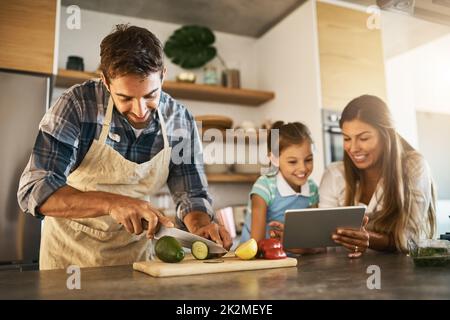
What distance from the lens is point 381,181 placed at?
1.47 m

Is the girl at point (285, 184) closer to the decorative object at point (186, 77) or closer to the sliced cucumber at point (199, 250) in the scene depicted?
the sliced cucumber at point (199, 250)

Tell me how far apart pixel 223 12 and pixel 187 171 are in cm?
154

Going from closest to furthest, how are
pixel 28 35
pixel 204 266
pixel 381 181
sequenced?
pixel 204 266
pixel 381 181
pixel 28 35

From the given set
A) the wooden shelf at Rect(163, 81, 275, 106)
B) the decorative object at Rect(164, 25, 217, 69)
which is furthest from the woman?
the decorative object at Rect(164, 25, 217, 69)

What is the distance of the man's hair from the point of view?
1.11 metres

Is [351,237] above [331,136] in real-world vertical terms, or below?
below

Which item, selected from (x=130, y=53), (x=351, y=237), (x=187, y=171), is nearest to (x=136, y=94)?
(x=130, y=53)

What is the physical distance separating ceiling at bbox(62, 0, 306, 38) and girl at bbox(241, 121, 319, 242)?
1.14 meters

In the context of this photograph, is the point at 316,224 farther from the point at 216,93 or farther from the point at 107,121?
the point at 216,93

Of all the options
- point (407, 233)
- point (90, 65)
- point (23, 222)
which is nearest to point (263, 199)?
point (407, 233)

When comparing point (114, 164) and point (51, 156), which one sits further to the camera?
point (114, 164)

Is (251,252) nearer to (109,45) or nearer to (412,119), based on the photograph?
(109,45)

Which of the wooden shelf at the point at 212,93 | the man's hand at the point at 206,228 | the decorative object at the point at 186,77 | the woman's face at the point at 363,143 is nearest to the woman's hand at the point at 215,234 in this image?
the man's hand at the point at 206,228

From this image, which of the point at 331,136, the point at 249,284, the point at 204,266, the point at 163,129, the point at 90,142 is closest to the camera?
the point at 249,284
